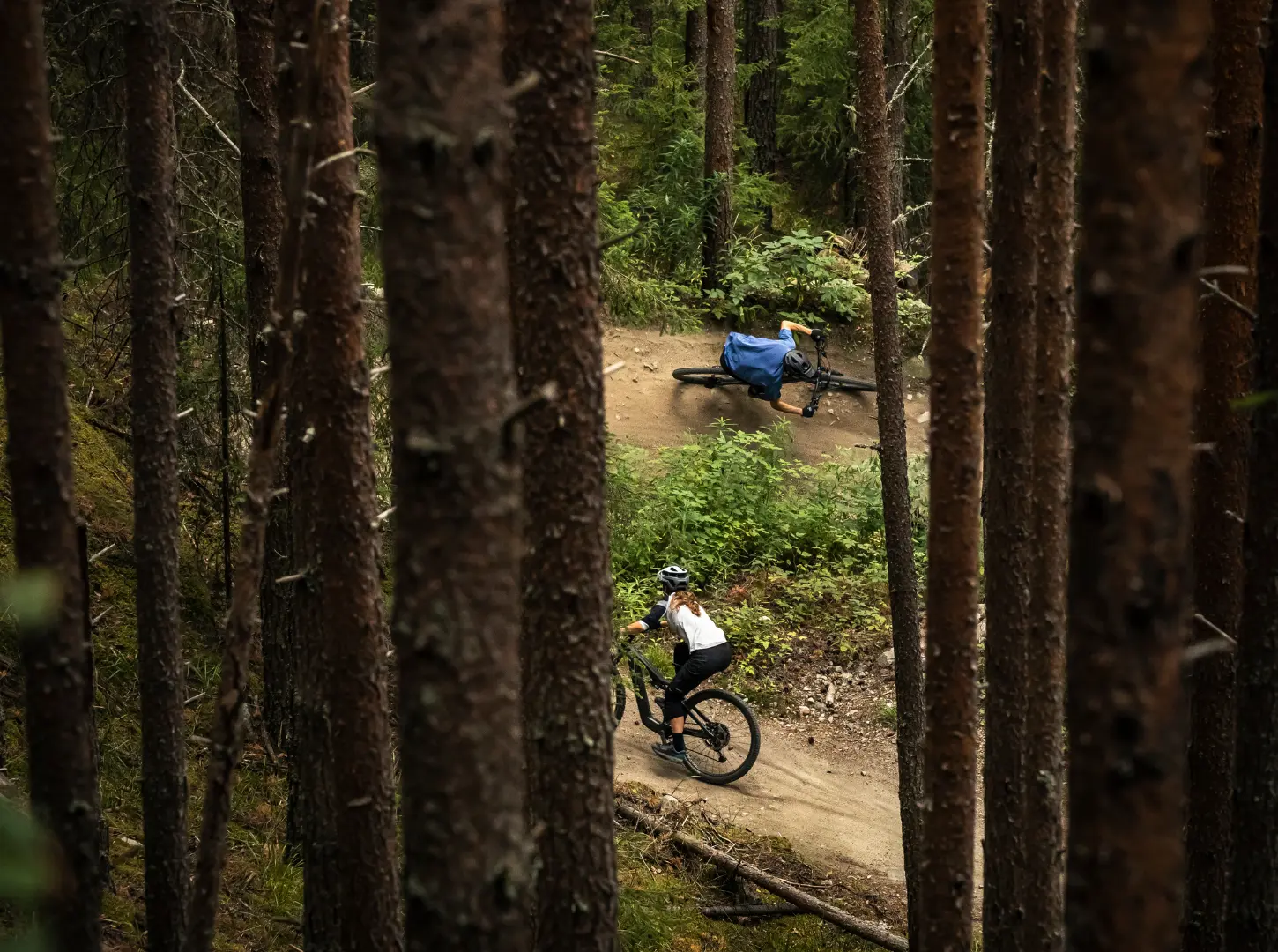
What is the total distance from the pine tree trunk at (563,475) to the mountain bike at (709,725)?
7.07 m

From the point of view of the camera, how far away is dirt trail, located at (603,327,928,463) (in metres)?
20.0

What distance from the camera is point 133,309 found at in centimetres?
681

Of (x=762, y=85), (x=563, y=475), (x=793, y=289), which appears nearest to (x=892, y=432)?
(x=563, y=475)

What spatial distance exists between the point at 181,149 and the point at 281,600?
3.86m

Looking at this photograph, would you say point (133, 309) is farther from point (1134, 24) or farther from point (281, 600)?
point (1134, 24)

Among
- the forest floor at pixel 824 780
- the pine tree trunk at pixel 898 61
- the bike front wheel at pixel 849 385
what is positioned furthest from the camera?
the pine tree trunk at pixel 898 61

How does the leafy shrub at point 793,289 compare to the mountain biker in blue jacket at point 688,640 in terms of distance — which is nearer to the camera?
the mountain biker in blue jacket at point 688,640

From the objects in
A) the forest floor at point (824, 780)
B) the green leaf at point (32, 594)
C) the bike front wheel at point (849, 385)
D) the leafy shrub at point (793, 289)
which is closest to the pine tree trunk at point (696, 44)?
the leafy shrub at point (793, 289)

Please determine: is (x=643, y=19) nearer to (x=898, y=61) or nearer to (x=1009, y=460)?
(x=898, y=61)

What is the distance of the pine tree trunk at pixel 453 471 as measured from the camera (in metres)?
3.27

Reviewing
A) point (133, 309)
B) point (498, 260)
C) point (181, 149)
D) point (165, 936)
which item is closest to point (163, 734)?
point (165, 936)

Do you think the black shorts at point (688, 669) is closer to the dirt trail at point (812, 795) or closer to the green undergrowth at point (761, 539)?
the dirt trail at point (812, 795)

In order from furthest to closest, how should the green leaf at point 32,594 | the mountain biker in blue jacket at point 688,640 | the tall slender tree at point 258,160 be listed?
the mountain biker in blue jacket at point 688,640
the tall slender tree at point 258,160
the green leaf at point 32,594

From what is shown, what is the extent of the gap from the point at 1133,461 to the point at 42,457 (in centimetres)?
372
